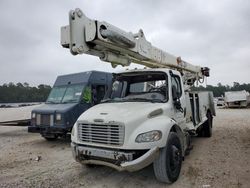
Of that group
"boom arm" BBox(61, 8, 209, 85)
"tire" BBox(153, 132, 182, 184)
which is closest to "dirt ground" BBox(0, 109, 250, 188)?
"tire" BBox(153, 132, 182, 184)

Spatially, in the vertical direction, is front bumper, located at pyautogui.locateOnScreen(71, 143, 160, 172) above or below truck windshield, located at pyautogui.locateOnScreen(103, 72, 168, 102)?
below

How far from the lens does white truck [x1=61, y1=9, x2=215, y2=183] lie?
410 centimetres

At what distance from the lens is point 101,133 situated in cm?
436

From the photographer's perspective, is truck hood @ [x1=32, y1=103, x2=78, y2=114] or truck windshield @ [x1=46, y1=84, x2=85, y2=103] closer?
truck hood @ [x1=32, y1=103, x2=78, y2=114]

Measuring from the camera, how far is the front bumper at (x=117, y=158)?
3.96m

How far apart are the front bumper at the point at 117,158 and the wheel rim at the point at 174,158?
51 cm

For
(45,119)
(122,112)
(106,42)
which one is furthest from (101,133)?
(45,119)

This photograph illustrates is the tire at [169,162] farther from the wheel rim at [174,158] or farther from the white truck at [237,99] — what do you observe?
the white truck at [237,99]

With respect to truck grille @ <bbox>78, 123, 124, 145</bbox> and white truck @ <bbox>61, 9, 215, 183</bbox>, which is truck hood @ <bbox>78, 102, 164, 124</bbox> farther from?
truck grille @ <bbox>78, 123, 124, 145</bbox>

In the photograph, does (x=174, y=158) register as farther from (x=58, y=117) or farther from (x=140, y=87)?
(x=58, y=117)

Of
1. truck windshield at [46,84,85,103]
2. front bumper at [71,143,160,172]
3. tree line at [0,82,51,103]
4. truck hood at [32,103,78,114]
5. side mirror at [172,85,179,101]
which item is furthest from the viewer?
tree line at [0,82,51,103]

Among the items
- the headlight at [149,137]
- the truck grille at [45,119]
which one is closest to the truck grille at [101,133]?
the headlight at [149,137]

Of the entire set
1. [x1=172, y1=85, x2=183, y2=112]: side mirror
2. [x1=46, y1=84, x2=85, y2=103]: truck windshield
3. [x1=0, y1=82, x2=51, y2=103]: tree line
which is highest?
[x1=0, y1=82, x2=51, y2=103]: tree line

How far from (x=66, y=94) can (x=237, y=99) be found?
23.2 meters
